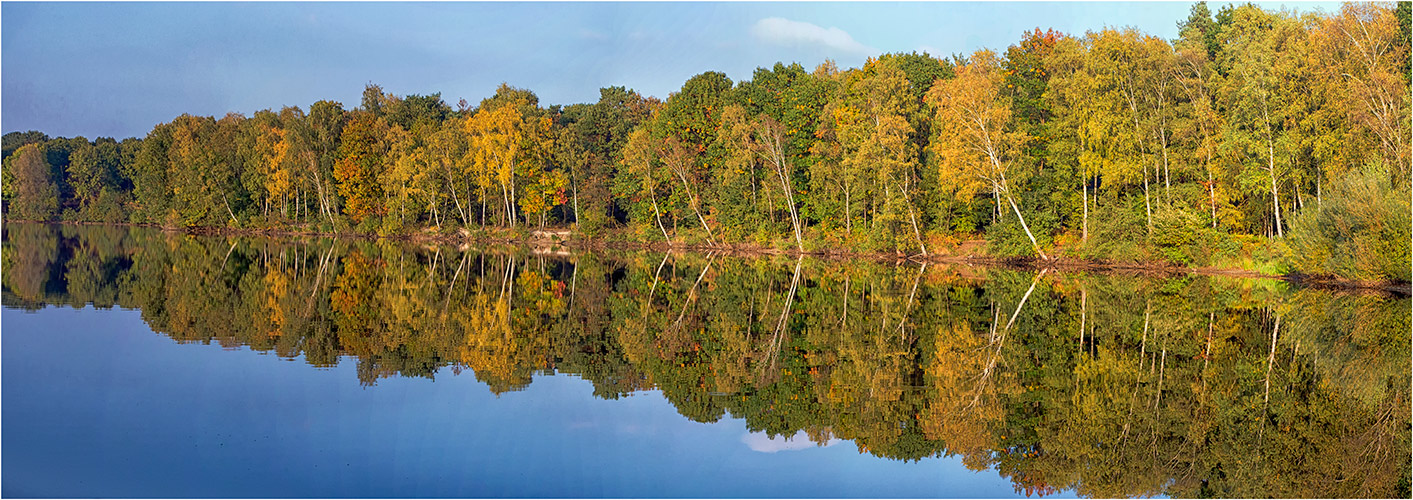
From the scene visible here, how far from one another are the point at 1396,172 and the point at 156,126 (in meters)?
100

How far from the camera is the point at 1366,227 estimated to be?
3406cm

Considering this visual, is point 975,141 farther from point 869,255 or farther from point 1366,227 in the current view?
point 1366,227

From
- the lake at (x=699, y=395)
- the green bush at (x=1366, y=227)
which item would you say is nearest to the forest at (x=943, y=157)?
the green bush at (x=1366, y=227)

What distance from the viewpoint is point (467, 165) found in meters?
74.9

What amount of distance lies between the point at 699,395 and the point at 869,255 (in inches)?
1629

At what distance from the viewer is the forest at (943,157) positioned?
39.5 metres

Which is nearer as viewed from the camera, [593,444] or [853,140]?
[593,444]

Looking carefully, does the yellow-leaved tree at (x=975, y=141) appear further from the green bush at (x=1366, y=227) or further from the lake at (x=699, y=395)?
the lake at (x=699, y=395)

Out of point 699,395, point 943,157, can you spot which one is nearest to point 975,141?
point 943,157

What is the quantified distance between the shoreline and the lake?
6003 millimetres

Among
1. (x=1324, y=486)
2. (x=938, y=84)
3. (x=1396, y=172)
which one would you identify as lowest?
(x=1324, y=486)

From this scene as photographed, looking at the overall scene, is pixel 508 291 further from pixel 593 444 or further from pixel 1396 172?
pixel 1396 172

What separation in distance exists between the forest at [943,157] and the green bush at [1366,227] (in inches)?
3.0

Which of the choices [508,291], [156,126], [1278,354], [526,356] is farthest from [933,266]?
[156,126]
